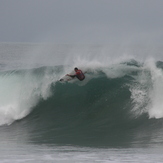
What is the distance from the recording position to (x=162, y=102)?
1698 centimetres

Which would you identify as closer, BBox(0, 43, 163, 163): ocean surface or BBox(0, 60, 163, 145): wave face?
BBox(0, 43, 163, 163): ocean surface

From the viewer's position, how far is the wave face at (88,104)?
49.8 feet

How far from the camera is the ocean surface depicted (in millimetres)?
11648

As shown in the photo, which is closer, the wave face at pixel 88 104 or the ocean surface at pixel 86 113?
the ocean surface at pixel 86 113

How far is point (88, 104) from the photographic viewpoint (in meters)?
18.5

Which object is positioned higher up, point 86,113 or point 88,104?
point 88,104

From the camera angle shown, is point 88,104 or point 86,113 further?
point 88,104

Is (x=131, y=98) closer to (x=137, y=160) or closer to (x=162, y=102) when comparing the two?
(x=162, y=102)

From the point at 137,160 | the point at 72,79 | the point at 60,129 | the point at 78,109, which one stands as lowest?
the point at 137,160

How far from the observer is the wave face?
15.2m

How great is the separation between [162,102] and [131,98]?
4.99 feet

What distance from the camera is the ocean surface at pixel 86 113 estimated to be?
38.2 ft

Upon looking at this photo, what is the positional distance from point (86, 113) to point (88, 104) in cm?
76

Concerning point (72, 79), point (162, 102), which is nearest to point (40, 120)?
point (72, 79)
